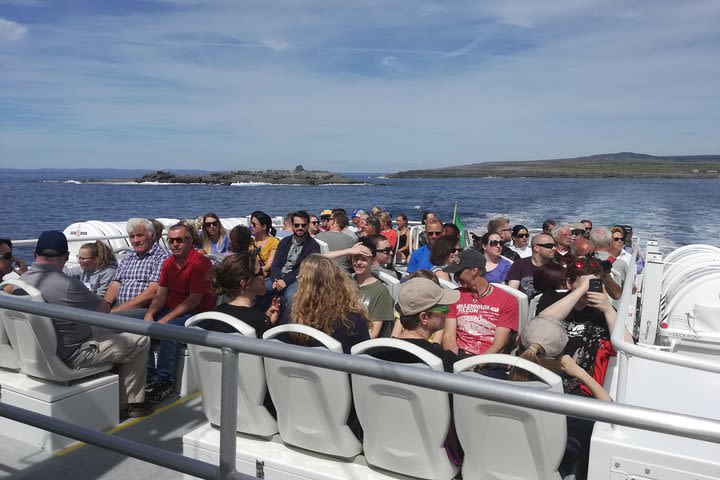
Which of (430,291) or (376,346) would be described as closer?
(376,346)

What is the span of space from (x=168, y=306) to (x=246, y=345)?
288cm

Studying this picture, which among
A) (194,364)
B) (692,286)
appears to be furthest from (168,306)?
(692,286)

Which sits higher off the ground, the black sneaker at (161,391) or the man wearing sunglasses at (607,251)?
the man wearing sunglasses at (607,251)

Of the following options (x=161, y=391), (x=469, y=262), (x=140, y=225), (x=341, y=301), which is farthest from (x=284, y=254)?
(x=341, y=301)

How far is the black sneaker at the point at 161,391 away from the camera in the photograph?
13.8ft

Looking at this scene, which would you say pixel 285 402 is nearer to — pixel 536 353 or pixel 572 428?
pixel 536 353

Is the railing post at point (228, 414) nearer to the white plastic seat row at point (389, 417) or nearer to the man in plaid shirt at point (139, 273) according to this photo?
the white plastic seat row at point (389, 417)

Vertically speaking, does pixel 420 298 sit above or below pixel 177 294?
above

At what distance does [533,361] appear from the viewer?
8.74 ft

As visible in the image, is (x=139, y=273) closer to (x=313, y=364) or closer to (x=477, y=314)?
(x=477, y=314)

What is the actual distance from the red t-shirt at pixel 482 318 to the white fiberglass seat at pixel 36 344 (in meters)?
2.45

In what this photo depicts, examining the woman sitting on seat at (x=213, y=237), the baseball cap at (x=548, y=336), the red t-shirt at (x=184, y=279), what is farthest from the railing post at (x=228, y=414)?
the woman sitting on seat at (x=213, y=237)

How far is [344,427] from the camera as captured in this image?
266 centimetres

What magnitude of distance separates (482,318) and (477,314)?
0.04 m
